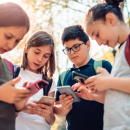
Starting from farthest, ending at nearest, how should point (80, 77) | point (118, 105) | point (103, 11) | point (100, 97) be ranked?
point (100, 97) < point (103, 11) < point (80, 77) < point (118, 105)

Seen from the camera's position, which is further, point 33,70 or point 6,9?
point 33,70

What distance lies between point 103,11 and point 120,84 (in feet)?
3.05

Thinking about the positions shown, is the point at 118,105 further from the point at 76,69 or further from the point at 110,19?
the point at 76,69

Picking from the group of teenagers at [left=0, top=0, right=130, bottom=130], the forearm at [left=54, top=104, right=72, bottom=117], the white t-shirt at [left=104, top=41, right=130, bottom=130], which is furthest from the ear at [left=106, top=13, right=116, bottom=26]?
the forearm at [left=54, top=104, right=72, bottom=117]

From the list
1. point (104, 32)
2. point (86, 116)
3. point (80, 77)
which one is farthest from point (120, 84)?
point (86, 116)

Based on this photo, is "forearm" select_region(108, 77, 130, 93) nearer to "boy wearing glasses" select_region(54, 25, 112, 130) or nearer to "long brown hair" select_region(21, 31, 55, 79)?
"boy wearing glasses" select_region(54, 25, 112, 130)

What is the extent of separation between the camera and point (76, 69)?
9.04 feet

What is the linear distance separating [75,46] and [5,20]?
1.30 meters

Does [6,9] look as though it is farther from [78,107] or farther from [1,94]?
[78,107]

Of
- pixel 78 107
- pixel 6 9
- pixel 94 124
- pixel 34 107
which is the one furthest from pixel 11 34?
pixel 94 124

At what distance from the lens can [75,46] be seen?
8.78ft

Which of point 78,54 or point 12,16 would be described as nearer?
point 12,16

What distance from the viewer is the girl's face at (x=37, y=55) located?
2.61 m

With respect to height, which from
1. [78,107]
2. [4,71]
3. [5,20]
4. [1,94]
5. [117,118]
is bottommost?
[78,107]
